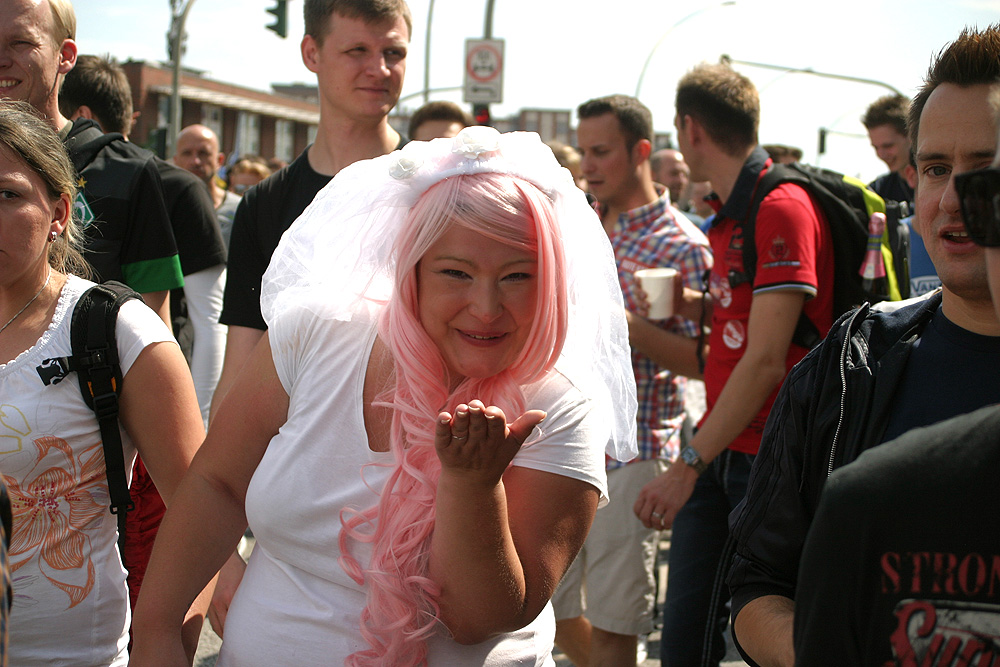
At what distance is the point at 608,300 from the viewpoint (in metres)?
1.94

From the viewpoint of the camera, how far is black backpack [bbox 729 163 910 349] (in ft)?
9.82

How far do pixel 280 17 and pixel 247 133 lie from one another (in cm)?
3872

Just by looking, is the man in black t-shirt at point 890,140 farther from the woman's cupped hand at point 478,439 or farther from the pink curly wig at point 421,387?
the woman's cupped hand at point 478,439

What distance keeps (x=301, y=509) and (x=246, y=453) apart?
0.21 meters

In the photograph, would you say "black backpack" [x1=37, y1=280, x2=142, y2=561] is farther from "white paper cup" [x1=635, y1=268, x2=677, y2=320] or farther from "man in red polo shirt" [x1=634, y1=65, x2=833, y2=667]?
"white paper cup" [x1=635, y1=268, x2=677, y2=320]

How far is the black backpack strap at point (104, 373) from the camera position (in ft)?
6.44

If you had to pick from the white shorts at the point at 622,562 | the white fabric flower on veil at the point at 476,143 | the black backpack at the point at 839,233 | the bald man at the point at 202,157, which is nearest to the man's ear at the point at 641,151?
the black backpack at the point at 839,233

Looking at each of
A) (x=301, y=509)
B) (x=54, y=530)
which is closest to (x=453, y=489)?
(x=301, y=509)

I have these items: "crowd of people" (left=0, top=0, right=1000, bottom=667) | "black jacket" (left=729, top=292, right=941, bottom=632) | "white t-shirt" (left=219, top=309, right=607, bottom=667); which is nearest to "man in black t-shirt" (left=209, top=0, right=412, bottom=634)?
"crowd of people" (left=0, top=0, right=1000, bottom=667)

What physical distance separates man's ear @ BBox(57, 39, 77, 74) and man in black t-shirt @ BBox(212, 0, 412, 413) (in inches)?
29.5

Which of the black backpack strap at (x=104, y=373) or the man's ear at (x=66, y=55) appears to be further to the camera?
the man's ear at (x=66, y=55)

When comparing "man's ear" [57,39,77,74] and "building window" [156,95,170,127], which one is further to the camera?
"building window" [156,95,170,127]

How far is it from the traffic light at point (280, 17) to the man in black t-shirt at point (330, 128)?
11.3 metres

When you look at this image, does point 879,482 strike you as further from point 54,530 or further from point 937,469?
point 54,530
